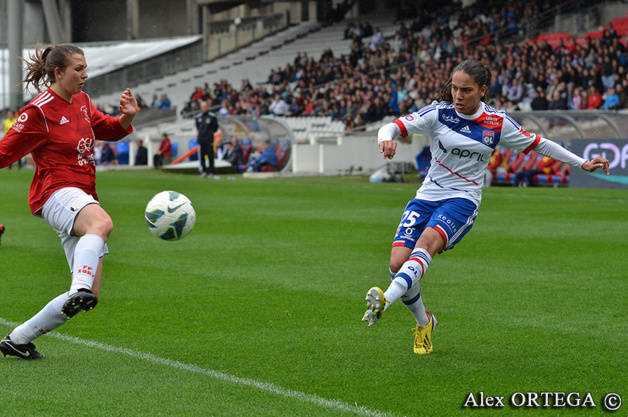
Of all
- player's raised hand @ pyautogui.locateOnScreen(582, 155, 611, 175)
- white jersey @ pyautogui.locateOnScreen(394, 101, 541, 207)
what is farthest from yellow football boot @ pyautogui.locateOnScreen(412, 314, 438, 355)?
player's raised hand @ pyautogui.locateOnScreen(582, 155, 611, 175)

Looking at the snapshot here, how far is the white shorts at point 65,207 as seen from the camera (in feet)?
17.7

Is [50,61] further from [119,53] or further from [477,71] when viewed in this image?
[119,53]

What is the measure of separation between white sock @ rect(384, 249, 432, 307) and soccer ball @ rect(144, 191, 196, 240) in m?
1.73

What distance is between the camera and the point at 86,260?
17.1 ft

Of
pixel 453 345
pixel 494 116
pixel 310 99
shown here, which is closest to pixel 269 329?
pixel 453 345

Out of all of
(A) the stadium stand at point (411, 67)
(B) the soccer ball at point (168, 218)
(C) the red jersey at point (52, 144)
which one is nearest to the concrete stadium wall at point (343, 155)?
(A) the stadium stand at point (411, 67)

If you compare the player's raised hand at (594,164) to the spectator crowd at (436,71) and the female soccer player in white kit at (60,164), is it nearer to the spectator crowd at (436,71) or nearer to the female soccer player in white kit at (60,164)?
the female soccer player in white kit at (60,164)

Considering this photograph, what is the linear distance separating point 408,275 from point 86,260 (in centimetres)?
192

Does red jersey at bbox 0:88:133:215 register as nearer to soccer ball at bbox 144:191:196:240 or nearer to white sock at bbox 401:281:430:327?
soccer ball at bbox 144:191:196:240

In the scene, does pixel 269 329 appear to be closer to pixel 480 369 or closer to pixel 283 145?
pixel 480 369

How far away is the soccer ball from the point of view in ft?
21.0

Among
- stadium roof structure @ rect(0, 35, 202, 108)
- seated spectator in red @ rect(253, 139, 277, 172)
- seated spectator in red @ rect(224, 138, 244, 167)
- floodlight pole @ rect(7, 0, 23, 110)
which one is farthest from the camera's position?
stadium roof structure @ rect(0, 35, 202, 108)

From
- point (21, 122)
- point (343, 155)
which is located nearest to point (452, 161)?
point (21, 122)

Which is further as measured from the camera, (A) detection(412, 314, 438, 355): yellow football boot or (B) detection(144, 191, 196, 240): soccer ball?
(B) detection(144, 191, 196, 240): soccer ball
